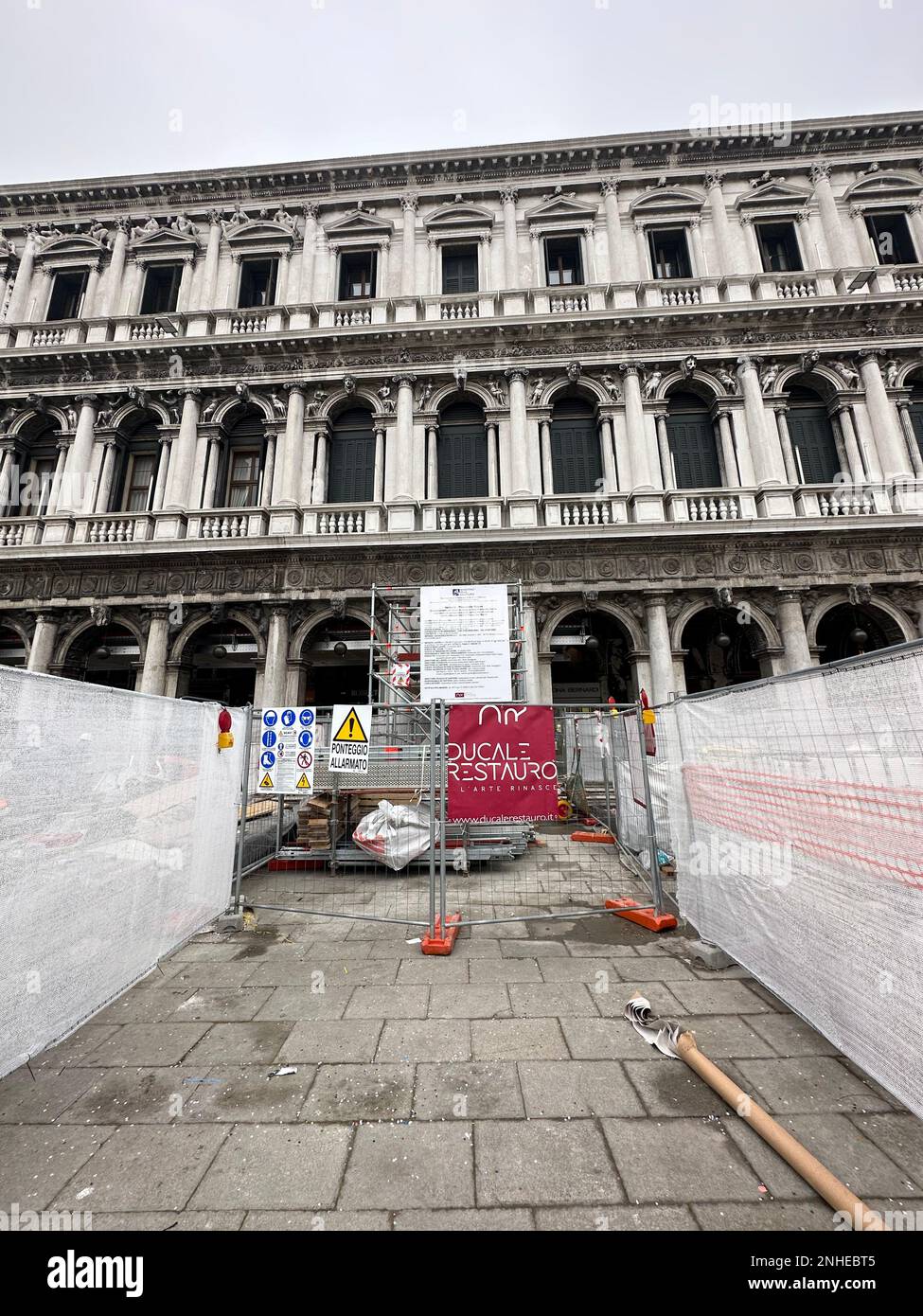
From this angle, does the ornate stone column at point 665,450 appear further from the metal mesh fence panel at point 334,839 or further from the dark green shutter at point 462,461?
the metal mesh fence panel at point 334,839

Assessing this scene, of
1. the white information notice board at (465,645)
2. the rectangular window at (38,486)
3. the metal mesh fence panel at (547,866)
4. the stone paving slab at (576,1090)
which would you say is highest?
the rectangular window at (38,486)

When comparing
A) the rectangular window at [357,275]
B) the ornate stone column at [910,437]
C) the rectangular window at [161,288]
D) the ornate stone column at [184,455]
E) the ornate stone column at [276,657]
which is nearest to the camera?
the ornate stone column at [276,657]

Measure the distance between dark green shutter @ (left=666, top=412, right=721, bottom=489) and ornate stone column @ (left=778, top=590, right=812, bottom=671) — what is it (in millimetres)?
3737

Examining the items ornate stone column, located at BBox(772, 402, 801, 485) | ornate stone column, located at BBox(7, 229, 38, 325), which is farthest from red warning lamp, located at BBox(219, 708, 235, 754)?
ornate stone column, located at BBox(7, 229, 38, 325)

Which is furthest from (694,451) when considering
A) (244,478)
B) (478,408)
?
(244,478)

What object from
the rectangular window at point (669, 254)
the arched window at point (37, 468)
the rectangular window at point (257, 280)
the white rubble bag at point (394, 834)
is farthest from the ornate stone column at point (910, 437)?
the arched window at point (37, 468)

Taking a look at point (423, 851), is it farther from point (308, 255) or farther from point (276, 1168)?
point (308, 255)

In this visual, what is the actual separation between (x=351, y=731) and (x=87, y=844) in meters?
2.79

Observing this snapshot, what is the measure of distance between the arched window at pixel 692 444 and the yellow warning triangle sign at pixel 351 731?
487 inches

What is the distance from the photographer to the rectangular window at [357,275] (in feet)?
55.8

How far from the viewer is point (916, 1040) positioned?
2.79 meters

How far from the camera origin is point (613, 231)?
52.2 ft

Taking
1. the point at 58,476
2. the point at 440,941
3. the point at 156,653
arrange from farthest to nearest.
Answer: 1. the point at 58,476
2. the point at 156,653
3. the point at 440,941
